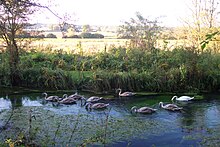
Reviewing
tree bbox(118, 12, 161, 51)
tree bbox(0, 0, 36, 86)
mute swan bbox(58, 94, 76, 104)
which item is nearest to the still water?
mute swan bbox(58, 94, 76, 104)

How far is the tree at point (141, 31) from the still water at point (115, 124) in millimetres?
5996

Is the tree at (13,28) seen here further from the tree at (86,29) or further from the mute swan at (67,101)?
the tree at (86,29)

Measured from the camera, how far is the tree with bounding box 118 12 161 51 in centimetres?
1862

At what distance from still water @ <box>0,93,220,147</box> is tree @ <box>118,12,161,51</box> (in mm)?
5996

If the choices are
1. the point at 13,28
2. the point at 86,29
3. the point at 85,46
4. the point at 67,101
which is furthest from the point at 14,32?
the point at 86,29

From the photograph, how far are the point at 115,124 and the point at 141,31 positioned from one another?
1188cm

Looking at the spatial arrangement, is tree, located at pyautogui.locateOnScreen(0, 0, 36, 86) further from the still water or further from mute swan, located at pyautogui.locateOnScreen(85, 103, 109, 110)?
mute swan, located at pyautogui.locateOnScreen(85, 103, 109, 110)

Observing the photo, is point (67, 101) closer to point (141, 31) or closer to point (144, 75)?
point (144, 75)

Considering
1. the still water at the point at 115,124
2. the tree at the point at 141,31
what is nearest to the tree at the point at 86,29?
the tree at the point at 141,31

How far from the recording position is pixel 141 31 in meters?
20.7

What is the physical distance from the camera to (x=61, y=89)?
1474 centimetres

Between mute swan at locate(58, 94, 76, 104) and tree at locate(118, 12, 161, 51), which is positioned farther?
tree at locate(118, 12, 161, 51)

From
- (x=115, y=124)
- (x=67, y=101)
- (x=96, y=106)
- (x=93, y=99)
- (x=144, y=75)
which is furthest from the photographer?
(x=144, y=75)

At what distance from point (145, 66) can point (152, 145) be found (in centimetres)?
820
